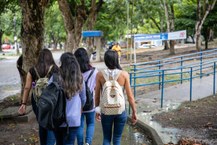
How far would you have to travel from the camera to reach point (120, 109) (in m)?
4.18

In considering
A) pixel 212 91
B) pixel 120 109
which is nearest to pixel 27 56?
pixel 120 109

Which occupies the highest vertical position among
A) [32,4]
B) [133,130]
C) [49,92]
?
[32,4]

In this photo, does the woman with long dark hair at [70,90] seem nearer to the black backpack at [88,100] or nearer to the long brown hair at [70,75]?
the long brown hair at [70,75]

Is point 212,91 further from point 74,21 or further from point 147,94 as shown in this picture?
point 74,21

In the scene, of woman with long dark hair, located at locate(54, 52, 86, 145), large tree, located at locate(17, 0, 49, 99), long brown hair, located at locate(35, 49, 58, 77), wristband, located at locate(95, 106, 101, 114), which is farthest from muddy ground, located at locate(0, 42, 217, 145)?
woman with long dark hair, located at locate(54, 52, 86, 145)

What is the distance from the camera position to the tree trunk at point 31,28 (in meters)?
7.96

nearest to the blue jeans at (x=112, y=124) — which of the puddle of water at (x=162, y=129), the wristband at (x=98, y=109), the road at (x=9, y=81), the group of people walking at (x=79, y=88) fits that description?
the group of people walking at (x=79, y=88)

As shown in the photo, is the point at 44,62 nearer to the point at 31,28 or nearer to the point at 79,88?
the point at 79,88

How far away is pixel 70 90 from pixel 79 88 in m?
0.14

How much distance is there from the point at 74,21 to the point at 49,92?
16.3m

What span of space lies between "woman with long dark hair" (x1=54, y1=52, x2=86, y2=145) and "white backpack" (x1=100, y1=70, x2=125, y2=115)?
336 millimetres

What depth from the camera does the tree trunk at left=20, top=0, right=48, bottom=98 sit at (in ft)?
26.1

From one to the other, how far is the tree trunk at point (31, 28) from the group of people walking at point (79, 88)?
11.0 ft

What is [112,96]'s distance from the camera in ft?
13.6
